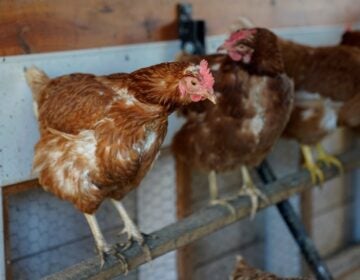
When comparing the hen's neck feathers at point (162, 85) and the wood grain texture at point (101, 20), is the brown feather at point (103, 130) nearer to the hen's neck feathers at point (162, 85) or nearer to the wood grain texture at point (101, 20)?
the hen's neck feathers at point (162, 85)

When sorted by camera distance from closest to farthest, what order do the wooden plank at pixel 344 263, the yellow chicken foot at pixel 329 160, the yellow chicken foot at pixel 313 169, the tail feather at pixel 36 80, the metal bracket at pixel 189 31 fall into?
the tail feather at pixel 36 80, the metal bracket at pixel 189 31, the yellow chicken foot at pixel 313 169, the yellow chicken foot at pixel 329 160, the wooden plank at pixel 344 263

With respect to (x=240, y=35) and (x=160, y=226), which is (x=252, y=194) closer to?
(x=160, y=226)

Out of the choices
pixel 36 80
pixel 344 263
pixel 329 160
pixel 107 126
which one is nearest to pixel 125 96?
pixel 107 126

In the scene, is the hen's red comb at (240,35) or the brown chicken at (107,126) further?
the hen's red comb at (240,35)

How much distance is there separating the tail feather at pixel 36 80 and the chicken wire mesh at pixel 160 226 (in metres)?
0.40

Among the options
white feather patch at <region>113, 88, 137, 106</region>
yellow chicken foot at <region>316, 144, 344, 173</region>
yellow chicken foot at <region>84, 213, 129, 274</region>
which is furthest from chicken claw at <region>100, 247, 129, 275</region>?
yellow chicken foot at <region>316, 144, 344, 173</region>

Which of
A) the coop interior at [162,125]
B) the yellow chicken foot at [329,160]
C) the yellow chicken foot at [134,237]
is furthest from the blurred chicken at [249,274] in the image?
the yellow chicken foot at [329,160]

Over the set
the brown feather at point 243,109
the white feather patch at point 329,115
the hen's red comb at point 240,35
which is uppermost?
the hen's red comb at point 240,35

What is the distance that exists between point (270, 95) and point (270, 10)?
72cm

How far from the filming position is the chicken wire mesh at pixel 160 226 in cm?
183

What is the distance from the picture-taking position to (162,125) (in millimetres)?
1421

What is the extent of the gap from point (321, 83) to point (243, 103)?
492 mm

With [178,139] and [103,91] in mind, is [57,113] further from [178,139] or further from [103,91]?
[178,139]

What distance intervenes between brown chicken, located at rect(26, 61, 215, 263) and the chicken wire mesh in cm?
40
